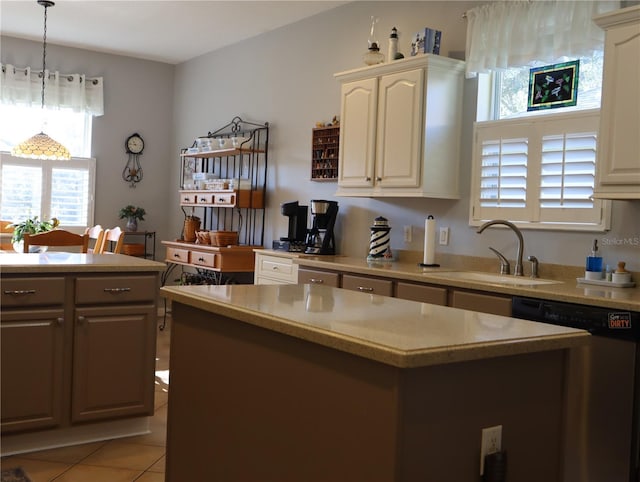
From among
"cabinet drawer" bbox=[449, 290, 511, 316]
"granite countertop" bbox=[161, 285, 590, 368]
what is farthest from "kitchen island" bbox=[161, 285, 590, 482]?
"cabinet drawer" bbox=[449, 290, 511, 316]

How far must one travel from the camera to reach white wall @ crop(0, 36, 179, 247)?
22.8 feet

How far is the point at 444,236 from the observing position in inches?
167

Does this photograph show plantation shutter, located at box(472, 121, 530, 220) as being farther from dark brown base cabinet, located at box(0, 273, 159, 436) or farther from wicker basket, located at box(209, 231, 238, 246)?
wicker basket, located at box(209, 231, 238, 246)

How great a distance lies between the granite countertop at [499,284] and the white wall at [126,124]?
10.3 ft

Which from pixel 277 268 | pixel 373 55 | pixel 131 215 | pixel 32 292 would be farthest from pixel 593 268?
pixel 131 215

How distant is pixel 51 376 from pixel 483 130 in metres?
2.73

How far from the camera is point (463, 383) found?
151 cm

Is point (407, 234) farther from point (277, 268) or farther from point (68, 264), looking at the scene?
point (68, 264)

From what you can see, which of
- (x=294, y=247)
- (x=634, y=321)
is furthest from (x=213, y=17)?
(x=634, y=321)

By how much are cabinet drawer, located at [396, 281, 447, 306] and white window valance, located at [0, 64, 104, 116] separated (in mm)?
4615

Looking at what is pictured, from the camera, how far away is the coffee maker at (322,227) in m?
4.85

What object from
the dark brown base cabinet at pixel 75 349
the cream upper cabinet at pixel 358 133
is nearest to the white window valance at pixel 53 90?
the cream upper cabinet at pixel 358 133

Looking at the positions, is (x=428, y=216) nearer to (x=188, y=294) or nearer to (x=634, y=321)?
(x=634, y=321)

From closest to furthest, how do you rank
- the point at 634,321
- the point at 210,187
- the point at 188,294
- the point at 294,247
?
the point at 188,294 → the point at 634,321 → the point at 294,247 → the point at 210,187
